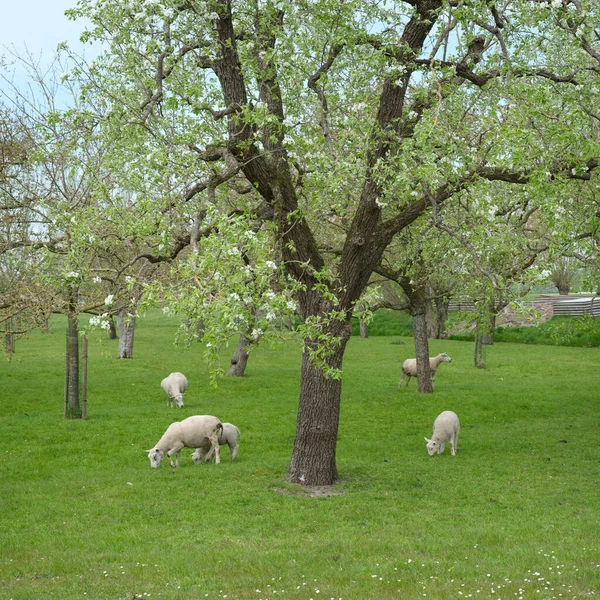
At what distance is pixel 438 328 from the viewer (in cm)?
6216

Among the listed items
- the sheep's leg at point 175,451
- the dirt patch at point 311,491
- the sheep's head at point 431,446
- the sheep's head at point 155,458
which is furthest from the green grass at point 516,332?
the dirt patch at point 311,491

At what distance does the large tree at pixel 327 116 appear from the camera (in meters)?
15.0

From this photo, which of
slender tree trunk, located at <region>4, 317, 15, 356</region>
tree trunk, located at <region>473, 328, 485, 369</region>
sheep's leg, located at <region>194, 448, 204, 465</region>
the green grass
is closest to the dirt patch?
sheep's leg, located at <region>194, 448, 204, 465</region>

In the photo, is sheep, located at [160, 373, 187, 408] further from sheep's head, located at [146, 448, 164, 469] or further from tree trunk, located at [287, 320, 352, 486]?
tree trunk, located at [287, 320, 352, 486]

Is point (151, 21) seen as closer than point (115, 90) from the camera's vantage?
Yes

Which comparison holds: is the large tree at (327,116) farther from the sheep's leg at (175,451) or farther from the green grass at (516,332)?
the green grass at (516,332)

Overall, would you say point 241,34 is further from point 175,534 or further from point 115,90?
point 175,534

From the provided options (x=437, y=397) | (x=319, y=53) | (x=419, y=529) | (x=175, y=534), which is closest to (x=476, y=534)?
(x=419, y=529)

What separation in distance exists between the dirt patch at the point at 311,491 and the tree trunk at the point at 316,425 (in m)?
0.13

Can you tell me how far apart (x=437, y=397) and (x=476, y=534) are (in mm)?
20066

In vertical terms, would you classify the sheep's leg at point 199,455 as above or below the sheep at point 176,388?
below

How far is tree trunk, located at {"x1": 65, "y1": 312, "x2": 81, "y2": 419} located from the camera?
1059 inches

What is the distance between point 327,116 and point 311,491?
27.8 ft

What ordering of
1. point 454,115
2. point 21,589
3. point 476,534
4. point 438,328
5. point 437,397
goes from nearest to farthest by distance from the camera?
point 21,589, point 476,534, point 454,115, point 437,397, point 438,328
